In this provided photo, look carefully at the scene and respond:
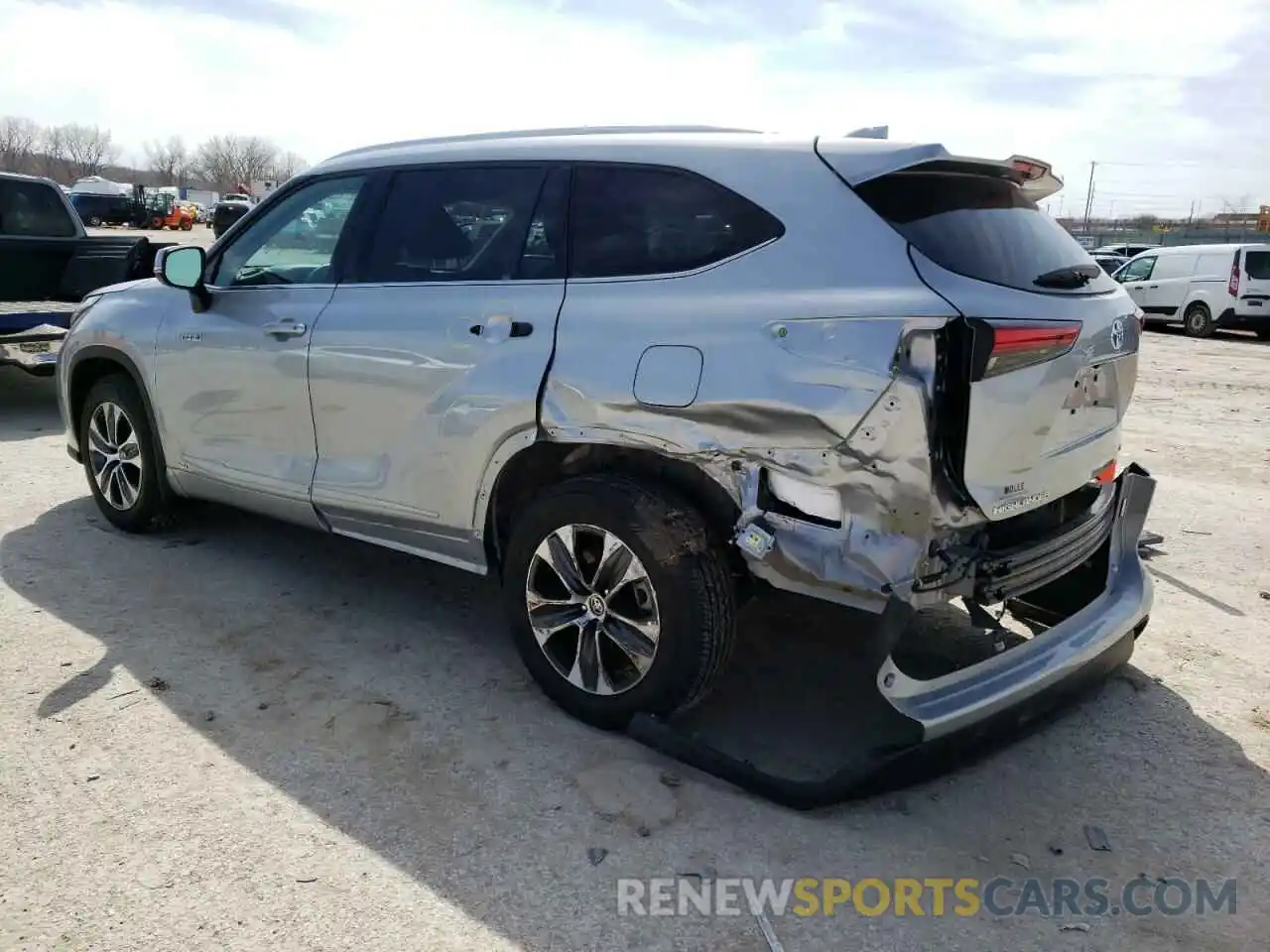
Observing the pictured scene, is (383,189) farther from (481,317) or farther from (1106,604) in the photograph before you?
(1106,604)

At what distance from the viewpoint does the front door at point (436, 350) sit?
347 cm

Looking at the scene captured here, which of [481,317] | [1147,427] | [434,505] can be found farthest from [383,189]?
[1147,427]

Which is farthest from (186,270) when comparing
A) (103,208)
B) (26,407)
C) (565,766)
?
(103,208)

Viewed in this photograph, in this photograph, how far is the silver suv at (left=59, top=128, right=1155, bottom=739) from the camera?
280 centimetres

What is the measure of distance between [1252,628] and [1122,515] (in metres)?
1.17

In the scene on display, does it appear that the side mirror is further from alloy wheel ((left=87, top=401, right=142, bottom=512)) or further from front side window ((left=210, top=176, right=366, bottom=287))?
alloy wheel ((left=87, top=401, right=142, bottom=512))

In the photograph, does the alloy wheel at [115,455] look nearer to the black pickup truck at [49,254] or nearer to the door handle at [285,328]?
the door handle at [285,328]

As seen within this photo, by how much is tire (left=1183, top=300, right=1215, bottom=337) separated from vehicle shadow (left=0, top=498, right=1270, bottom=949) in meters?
17.5

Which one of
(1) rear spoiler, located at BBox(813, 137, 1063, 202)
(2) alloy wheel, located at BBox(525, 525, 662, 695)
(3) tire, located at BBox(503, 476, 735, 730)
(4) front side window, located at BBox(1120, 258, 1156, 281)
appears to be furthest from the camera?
(4) front side window, located at BBox(1120, 258, 1156, 281)

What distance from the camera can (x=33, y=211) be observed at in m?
9.46

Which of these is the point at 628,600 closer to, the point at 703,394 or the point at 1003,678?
the point at 703,394

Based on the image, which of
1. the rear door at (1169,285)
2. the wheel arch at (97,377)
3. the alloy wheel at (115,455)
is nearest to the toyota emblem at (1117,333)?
the wheel arch at (97,377)

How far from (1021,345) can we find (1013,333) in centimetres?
5

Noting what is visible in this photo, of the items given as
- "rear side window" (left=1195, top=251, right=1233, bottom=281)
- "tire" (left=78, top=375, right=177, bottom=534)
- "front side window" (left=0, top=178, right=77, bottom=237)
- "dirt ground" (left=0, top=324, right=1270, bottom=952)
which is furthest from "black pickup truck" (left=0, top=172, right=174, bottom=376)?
"rear side window" (left=1195, top=251, right=1233, bottom=281)
